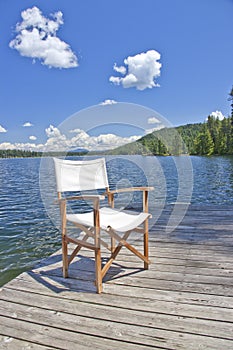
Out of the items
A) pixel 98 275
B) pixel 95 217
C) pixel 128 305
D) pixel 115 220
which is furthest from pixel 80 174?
pixel 128 305

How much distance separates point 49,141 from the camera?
2.85 metres

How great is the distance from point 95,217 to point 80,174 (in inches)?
27.1

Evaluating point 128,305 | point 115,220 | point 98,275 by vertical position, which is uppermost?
point 115,220

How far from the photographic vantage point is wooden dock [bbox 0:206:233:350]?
1205mm

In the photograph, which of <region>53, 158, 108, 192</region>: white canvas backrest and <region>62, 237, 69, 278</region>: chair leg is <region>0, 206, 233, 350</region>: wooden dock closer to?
<region>62, 237, 69, 278</region>: chair leg

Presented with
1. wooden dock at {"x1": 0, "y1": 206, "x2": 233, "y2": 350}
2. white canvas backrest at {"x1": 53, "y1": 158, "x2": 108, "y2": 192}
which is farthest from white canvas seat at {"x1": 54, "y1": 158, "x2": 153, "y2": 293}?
wooden dock at {"x1": 0, "y1": 206, "x2": 233, "y2": 350}

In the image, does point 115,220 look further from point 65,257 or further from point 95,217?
point 65,257

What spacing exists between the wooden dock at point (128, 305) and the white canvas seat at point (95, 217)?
155 mm

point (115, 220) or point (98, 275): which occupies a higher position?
point (115, 220)

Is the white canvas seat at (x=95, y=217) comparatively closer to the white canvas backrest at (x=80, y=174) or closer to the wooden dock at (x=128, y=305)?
the white canvas backrest at (x=80, y=174)

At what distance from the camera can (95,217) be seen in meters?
1.64

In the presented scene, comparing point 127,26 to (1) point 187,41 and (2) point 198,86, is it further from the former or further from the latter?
(2) point 198,86

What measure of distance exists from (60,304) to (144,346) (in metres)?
0.61

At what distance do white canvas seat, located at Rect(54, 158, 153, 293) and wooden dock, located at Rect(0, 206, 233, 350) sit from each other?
155 mm
